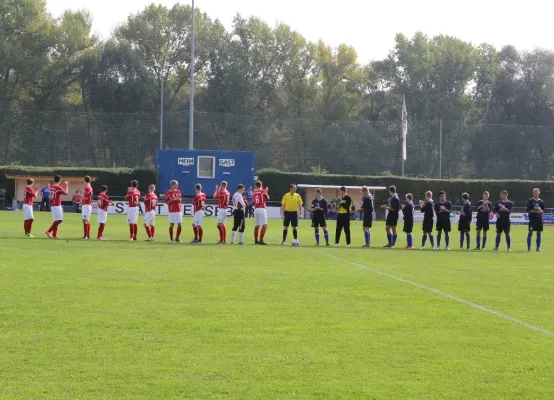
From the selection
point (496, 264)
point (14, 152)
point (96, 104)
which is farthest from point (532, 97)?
point (496, 264)

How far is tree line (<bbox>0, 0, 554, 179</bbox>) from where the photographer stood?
64.0m

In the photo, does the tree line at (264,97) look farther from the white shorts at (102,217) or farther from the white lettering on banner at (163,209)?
the white shorts at (102,217)

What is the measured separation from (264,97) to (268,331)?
240 feet

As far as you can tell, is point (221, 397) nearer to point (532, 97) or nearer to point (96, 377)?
point (96, 377)

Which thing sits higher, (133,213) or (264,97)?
(264,97)

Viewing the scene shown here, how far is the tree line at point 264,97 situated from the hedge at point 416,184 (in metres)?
2.30

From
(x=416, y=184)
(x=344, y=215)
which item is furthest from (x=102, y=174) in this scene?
(x=344, y=215)

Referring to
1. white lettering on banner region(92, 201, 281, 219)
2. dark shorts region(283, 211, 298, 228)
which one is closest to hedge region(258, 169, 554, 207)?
white lettering on banner region(92, 201, 281, 219)

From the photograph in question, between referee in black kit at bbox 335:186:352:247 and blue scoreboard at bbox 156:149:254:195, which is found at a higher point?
blue scoreboard at bbox 156:149:254:195

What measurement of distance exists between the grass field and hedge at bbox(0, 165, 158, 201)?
41.3m

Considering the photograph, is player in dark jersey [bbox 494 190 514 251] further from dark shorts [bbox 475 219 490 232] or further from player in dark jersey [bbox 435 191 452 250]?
player in dark jersey [bbox 435 191 452 250]

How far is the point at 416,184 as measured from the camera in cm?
6300

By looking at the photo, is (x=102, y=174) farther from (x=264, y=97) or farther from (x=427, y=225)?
(x=427, y=225)

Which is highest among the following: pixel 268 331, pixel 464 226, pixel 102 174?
pixel 102 174
